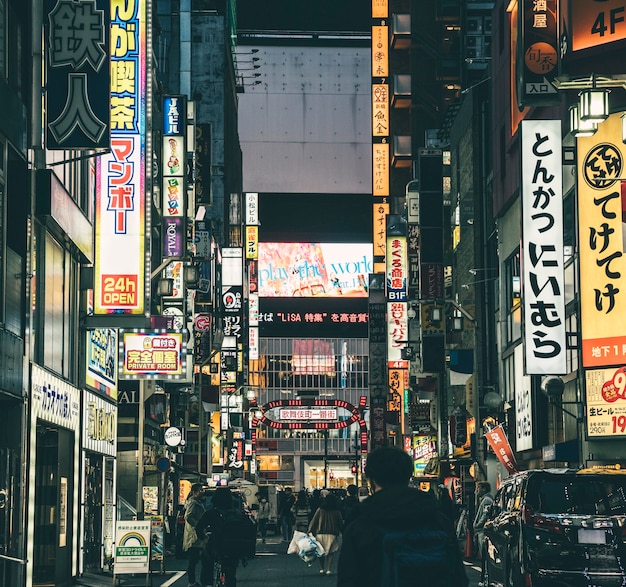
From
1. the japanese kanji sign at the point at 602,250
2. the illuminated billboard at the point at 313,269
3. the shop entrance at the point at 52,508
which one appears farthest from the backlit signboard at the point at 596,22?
the illuminated billboard at the point at 313,269

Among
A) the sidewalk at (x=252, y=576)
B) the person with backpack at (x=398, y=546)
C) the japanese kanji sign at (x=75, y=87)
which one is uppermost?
the japanese kanji sign at (x=75, y=87)

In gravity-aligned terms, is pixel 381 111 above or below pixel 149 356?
above

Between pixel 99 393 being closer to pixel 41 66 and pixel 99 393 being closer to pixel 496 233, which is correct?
pixel 41 66

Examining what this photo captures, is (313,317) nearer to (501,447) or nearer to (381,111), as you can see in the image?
(381,111)

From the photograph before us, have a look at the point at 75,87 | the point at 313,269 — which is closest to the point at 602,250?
the point at 75,87

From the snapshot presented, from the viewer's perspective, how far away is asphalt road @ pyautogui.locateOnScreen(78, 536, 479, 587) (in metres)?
24.5

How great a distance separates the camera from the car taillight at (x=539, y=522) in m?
15.2

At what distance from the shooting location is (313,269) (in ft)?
515

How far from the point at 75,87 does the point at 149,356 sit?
14984mm

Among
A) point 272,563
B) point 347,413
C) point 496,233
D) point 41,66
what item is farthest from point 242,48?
point 41,66

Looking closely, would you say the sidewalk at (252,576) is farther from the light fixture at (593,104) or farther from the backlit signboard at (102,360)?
the light fixture at (593,104)

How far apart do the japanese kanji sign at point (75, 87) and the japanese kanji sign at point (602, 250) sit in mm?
12527

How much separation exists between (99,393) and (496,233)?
72.5ft

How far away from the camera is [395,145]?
87500mm
